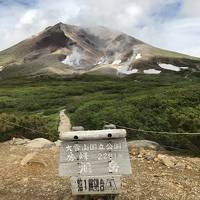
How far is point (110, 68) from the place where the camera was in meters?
168

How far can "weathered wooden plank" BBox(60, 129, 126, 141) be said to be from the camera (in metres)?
8.72

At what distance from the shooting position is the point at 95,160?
886 cm

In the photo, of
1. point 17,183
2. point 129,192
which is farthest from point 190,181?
point 17,183

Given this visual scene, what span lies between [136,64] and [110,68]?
31.9 feet

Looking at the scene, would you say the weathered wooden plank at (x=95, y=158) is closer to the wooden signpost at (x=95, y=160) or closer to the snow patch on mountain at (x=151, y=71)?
the wooden signpost at (x=95, y=160)

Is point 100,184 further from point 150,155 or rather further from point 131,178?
point 150,155

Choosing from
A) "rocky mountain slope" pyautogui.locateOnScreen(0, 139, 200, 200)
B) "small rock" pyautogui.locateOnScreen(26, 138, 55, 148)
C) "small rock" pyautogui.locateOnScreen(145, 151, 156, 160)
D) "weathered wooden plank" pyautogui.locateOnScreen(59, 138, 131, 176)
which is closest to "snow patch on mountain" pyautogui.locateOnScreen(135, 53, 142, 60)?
"small rock" pyautogui.locateOnScreen(26, 138, 55, 148)

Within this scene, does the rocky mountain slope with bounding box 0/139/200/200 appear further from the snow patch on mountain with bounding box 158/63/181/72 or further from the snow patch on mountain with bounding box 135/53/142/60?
the snow patch on mountain with bounding box 135/53/142/60

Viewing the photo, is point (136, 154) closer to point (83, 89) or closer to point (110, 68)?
point (83, 89)

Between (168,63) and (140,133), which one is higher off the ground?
(168,63)

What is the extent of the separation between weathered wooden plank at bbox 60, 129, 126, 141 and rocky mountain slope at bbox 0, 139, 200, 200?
1745 millimetres

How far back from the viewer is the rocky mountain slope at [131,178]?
10.4m

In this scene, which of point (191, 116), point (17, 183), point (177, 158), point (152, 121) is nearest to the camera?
point (17, 183)

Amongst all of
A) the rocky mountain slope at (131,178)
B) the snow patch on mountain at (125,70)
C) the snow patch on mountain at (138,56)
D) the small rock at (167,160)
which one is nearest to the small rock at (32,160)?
the rocky mountain slope at (131,178)
